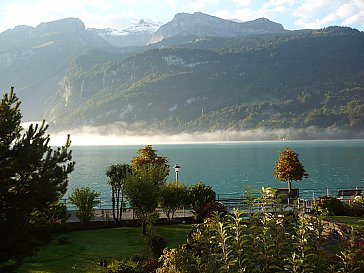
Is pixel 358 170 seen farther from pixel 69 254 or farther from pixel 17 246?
pixel 17 246

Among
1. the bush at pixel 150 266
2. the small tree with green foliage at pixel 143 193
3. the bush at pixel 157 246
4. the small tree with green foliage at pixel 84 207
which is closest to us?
the bush at pixel 150 266

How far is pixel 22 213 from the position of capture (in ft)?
42.2

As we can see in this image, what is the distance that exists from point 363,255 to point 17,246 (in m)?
9.75

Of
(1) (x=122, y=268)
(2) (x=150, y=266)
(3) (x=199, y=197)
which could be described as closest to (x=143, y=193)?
(3) (x=199, y=197)

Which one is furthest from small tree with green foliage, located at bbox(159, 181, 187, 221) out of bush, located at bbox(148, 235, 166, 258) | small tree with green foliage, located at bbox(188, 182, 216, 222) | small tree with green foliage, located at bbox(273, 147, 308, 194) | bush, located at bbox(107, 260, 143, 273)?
bush, located at bbox(107, 260, 143, 273)

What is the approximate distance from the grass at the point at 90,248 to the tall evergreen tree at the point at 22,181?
5.53 meters

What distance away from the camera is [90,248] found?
24438 millimetres

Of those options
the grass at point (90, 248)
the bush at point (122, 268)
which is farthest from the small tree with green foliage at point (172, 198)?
the bush at point (122, 268)

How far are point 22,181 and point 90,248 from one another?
12421 mm

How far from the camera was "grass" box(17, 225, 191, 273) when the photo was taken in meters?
20.2

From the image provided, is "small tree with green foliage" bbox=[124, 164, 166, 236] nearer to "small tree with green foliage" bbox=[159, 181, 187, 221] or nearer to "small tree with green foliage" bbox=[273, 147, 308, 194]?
"small tree with green foliage" bbox=[159, 181, 187, 221]

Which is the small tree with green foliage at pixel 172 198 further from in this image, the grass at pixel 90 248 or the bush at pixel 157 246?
the bush at pixel 157 246

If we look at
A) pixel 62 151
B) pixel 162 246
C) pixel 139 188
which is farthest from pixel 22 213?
pixel 139 188

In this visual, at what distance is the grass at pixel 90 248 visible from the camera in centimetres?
2020
